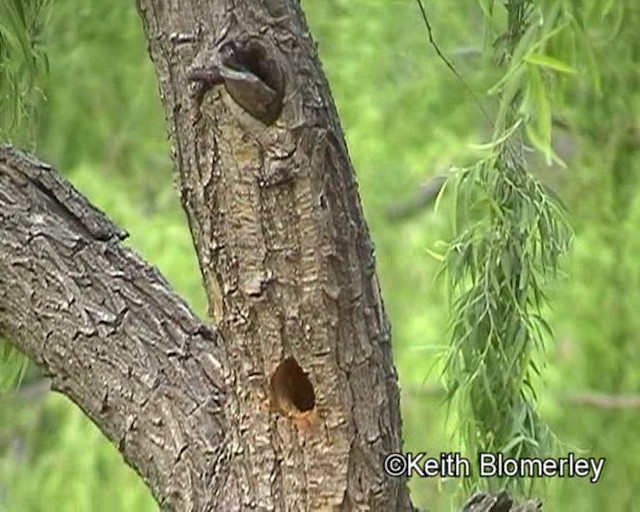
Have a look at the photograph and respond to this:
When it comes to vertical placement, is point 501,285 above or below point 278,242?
above

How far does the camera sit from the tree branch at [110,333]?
1061mm

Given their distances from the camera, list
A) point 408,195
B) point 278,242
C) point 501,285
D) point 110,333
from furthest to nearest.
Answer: point 408,195 < point 501,285 < point 110,333 < point 278,242

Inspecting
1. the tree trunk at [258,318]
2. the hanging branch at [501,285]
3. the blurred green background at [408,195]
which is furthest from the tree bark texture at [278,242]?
the blurred green background at [408,195]

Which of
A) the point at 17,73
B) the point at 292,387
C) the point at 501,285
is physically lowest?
the point at 292,387

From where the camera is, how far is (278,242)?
98 centimetres

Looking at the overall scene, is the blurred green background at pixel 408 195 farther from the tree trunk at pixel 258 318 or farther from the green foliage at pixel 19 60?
the tree trunk at pixel 258 318

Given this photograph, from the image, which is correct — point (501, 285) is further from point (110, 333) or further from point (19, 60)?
point (19, 60)

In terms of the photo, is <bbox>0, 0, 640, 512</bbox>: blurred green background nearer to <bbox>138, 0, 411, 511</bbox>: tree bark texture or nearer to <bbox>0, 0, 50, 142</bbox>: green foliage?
<bbox>0, 0, 50, 142</bbox>: green foliage

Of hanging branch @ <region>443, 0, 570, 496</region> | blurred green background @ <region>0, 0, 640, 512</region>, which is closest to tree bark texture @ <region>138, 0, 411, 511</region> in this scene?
hanging branch @ <region>443, 0, 570, 496</region>

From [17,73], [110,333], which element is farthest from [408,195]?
[110,333]

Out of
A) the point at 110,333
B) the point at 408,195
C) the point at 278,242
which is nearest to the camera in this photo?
the point at 278,242

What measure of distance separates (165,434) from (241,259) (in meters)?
0.16

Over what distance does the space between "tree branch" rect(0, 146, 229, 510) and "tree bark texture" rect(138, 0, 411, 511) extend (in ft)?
0.16

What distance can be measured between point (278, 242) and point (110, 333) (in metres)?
0.18
